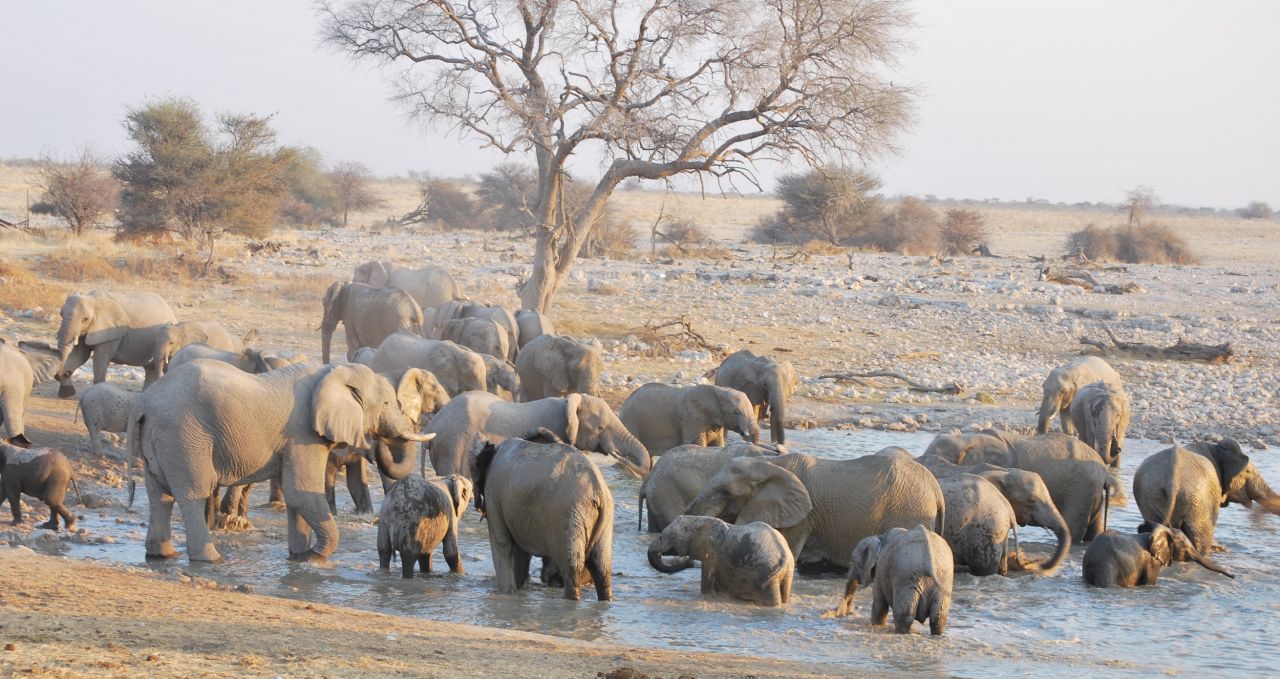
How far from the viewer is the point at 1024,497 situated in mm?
10672

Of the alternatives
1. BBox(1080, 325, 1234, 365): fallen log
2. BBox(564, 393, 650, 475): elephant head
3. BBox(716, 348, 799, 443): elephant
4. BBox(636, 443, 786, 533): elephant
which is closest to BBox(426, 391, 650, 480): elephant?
BBox(564, 393, 650, 475): elephant head

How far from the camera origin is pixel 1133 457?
15766mm

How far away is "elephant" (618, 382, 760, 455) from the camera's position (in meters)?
13.4

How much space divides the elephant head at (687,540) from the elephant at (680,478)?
143 cm

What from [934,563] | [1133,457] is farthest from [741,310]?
[934,563]

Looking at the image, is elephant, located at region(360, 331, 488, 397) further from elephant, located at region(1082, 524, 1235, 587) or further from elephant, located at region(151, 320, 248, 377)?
elephant, located at region(1082, 524, 1235, 587)

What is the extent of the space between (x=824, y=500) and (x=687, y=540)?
1.34 metres

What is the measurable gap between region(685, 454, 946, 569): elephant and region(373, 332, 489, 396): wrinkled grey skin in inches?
175

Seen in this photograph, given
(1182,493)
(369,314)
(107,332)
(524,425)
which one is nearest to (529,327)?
(369,314)

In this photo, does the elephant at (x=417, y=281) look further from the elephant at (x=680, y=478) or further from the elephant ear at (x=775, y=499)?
the elephant ear at (x=775, y=499)

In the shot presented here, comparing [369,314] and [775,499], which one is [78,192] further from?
[775,499]

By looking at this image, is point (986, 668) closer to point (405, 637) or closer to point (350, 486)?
point (405, 637)

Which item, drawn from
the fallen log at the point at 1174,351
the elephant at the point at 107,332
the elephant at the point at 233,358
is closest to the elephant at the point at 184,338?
the elephant at the point at 107,332

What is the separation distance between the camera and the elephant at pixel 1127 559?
9867mm
